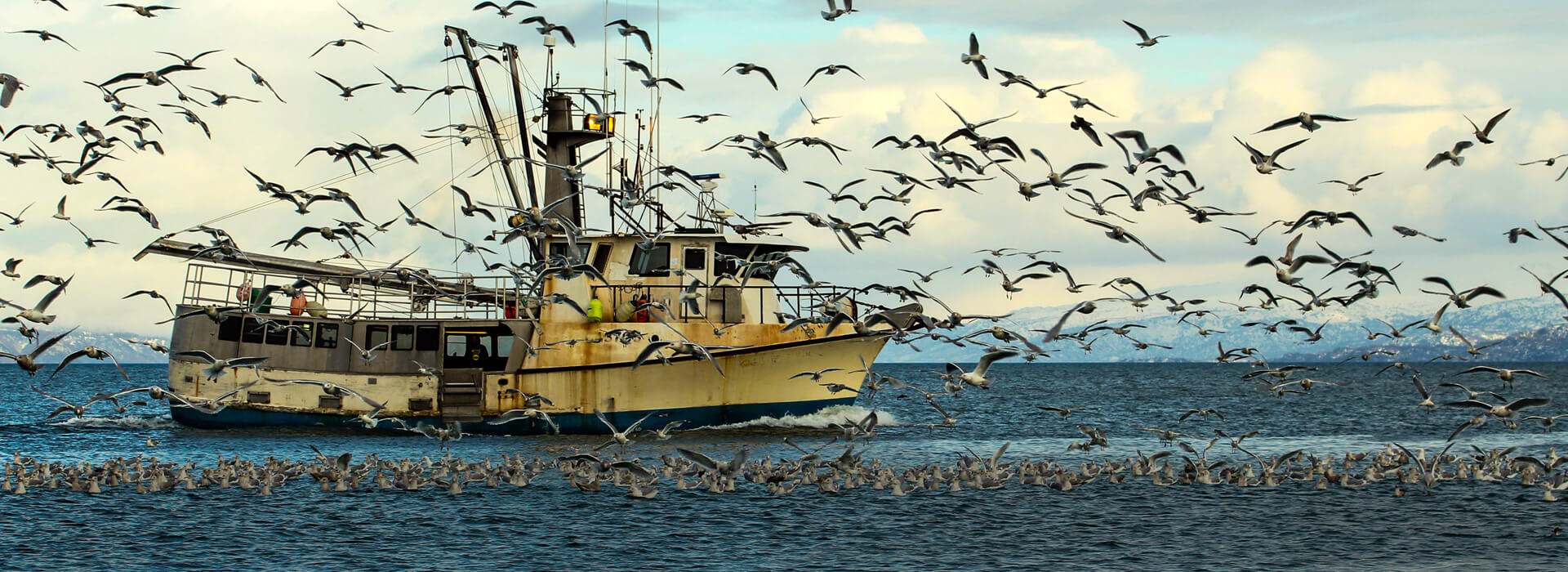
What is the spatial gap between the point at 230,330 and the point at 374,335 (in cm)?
524

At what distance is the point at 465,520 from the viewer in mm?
25875

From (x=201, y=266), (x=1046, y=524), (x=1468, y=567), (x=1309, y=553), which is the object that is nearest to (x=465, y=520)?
(x=1046, y=524)

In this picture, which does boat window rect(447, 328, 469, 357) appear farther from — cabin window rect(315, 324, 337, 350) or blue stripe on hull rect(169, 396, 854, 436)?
cabin window rect(315, 324, 337, 350)

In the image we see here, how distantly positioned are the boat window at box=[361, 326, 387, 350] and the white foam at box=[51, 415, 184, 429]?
12214mm

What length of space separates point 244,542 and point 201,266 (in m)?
21.2

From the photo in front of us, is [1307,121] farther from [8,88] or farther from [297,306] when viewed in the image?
[297,306]

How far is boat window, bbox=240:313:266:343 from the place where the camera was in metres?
42.6

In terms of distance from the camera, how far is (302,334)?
42000mm

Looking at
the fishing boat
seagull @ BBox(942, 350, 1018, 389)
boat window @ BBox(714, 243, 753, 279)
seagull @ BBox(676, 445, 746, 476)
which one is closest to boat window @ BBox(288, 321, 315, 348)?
the fishing boat

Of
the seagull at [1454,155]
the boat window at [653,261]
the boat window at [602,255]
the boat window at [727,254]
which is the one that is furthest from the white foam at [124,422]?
the seagull at [1454,155]

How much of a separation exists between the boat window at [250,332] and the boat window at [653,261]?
1198cm

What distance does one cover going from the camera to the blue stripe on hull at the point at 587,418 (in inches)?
1532

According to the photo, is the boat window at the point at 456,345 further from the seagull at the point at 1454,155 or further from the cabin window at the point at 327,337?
the seagull at the point at 1454,155

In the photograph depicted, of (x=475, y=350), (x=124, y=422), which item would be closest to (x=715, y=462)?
(x=475, y=350)
